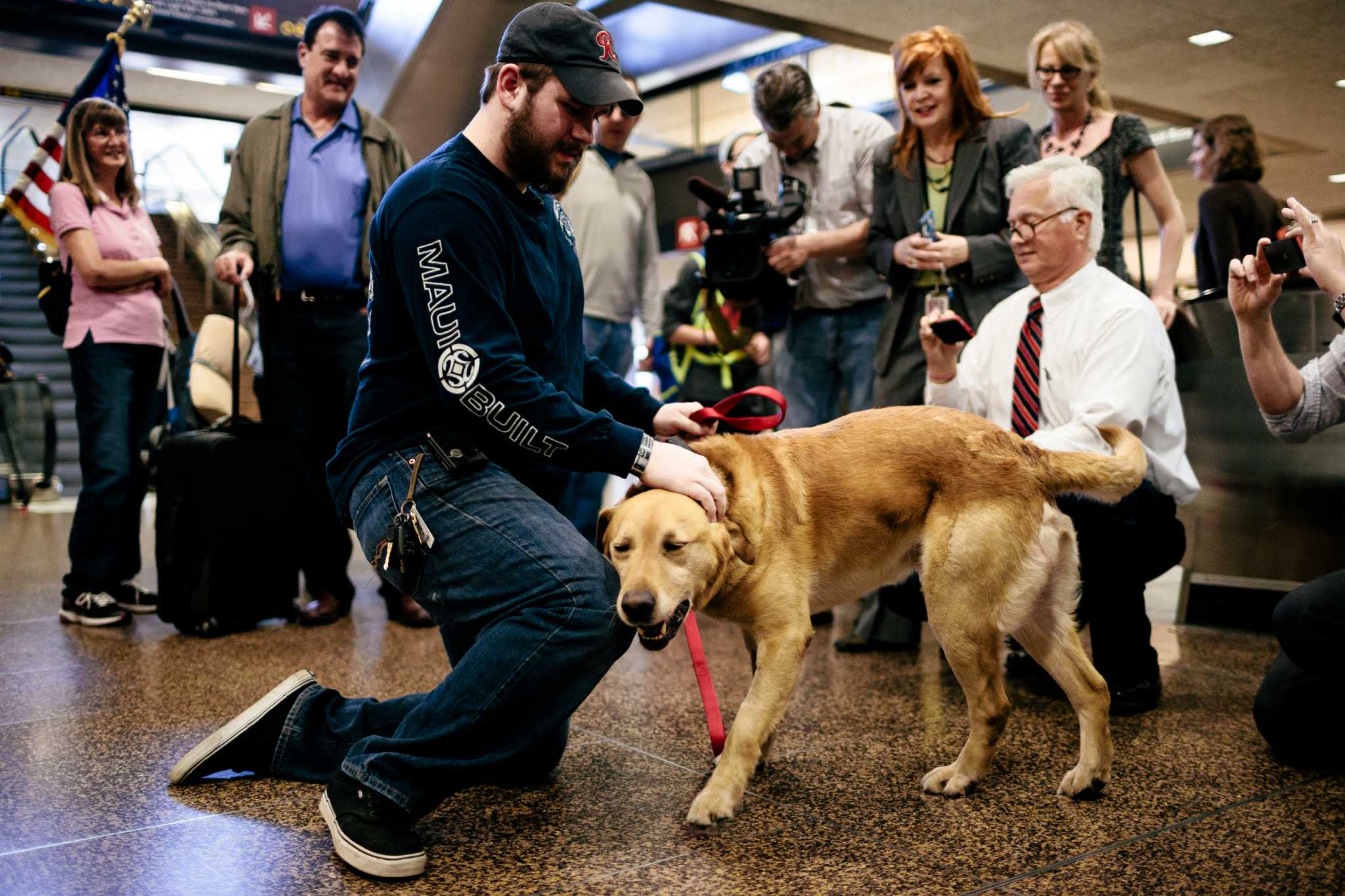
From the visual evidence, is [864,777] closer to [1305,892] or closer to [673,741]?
[673,741]

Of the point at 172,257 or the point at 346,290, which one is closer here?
the point at 346,290

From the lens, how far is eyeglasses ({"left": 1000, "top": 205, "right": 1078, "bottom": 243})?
9.25ft

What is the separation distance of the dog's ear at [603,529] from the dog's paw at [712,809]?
1.67 feet

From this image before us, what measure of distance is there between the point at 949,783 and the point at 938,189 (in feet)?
6.81

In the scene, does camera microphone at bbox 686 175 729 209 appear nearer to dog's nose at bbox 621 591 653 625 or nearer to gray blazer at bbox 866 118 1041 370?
gray blazer at bbox 866 118 1041 370

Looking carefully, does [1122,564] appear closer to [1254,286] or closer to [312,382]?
[1254,286]

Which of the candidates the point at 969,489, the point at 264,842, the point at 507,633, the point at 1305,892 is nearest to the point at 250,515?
the point at 264,842

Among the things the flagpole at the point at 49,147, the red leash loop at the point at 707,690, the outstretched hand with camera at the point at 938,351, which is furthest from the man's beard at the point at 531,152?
the flagpole at the point at 49,147

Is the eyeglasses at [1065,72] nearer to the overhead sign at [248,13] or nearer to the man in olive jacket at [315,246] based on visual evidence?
the man in olive jacket at [315,246]

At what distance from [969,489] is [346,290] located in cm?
271

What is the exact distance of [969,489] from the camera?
2.21 meters

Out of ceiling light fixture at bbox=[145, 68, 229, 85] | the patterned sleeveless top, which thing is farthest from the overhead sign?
the patterned sleeveless top

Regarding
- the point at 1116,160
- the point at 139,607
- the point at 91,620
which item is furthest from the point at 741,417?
the point at 139,607

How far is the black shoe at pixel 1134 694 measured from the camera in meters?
2.85
